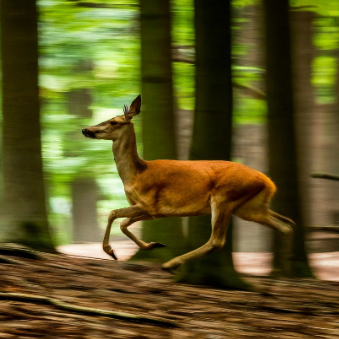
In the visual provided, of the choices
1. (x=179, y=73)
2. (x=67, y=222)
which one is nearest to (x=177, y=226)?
(x=179, y=73)

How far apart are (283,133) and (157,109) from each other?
1991 mm

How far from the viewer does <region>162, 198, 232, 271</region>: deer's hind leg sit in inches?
300

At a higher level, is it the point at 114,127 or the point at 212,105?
the point at 212,105

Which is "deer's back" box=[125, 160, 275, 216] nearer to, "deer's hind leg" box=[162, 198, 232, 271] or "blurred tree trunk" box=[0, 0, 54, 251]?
"deer's hind leg" box=[162, 198, 232, 271]

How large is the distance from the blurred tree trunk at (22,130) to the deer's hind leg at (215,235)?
7.21ft

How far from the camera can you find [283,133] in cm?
1000

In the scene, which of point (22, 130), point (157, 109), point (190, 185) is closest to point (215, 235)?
point (190, 185)

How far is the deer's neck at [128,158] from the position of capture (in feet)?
27.0

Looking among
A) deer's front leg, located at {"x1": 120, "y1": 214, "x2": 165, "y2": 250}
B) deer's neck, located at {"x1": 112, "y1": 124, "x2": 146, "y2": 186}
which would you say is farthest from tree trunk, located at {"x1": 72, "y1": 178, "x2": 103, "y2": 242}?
deer's front leg, located at {"x1": 120, "y1": 214, "x2": 165, "y2": 250}

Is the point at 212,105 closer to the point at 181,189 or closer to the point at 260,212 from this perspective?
the point at 181,189

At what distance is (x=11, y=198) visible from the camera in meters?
9.03

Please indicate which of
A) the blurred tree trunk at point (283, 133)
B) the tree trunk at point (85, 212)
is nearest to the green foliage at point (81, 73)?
the blurred tree trunk at point (283, 133)

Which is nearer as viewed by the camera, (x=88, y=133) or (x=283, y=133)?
(x=88, y=133)

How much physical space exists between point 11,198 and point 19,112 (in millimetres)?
1224
